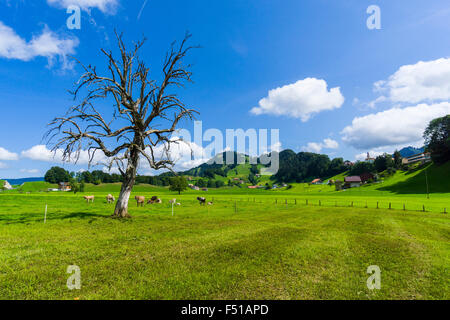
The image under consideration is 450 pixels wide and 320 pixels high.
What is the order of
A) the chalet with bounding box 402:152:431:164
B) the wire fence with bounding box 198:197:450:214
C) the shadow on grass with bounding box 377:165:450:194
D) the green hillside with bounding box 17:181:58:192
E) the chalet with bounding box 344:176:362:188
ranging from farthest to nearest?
1. the green hillside with bounding box 17:181:58:192
2. the chalet with bounding box 402:152:431:164
3. the chalet with bounding box 344:176:362:188
4. the shadow on grass with bounding box 377:165:450:194
5. the wire fence with bounding box 198:197:450:214

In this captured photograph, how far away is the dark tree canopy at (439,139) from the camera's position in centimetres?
10150

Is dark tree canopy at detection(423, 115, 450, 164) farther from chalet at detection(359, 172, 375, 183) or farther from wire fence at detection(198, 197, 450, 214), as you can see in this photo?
wire fence at detection(198, 197, 450, 214)

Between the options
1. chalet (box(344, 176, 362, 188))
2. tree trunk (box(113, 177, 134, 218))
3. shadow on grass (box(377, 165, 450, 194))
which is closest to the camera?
tree trunk (box(113, 177, 134, 218))

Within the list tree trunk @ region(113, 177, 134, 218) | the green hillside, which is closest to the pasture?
tree trunk @ region(113, 177, 134, 218)

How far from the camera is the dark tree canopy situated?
102 m

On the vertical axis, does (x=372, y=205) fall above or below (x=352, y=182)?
below

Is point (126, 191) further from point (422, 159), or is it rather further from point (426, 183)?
point (422, 159)

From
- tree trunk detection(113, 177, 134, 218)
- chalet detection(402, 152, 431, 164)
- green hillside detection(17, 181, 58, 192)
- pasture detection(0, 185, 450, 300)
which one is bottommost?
green hillside detection(17, 181, 58, 192)


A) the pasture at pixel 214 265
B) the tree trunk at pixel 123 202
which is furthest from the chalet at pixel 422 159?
the tree trunk at pixel 123 202

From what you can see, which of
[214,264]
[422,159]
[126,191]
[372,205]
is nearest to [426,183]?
[372,205]

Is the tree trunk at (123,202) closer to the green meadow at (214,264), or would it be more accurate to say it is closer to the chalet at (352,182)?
the green meadow at (214,264)

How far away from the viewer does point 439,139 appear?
108 meters
